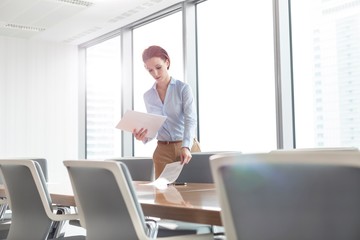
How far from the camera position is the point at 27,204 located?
7.97 feet

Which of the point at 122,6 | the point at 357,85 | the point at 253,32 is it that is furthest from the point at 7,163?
the point at 122,6

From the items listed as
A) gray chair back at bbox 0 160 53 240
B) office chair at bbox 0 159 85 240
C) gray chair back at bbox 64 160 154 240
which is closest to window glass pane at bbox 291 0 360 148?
office chair at bbox 0 159 85 240

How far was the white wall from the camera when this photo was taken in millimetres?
7639

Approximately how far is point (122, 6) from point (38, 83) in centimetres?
262

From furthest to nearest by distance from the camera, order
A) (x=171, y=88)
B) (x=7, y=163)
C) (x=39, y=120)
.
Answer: (x=39, y=120) → (x=171, y=88) → (x=7, y=163)

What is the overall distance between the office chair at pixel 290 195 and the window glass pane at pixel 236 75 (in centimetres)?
412

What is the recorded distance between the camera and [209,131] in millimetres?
6008

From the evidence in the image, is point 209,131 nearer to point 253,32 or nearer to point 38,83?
point 253,32

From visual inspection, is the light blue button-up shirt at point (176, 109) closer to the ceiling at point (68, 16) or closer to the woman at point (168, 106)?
the woman at point (168, 106)

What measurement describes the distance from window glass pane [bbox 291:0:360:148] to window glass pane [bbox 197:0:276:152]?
1.09ft

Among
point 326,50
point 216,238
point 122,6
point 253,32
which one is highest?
point 122,6

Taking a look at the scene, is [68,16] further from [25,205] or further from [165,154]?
[25,205]

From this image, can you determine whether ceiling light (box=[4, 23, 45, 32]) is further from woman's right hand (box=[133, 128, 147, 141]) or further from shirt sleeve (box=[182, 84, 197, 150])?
woman's right hand (box=[133, 128, 147, 141])

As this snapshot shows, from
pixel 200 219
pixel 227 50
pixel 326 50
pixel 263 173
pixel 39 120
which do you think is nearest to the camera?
pixel 263 173
